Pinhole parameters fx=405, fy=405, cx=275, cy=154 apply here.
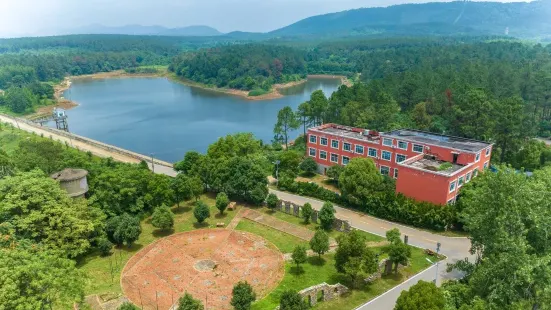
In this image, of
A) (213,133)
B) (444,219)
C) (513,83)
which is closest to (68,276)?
(444,219)

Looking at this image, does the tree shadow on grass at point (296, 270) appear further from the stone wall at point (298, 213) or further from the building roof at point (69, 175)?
the building roof at point (69, 175)

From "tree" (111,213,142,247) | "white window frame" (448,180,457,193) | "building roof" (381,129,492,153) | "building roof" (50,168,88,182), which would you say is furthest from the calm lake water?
"white window frame" (448,180,457,193)

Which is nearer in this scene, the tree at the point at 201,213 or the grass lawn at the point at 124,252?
the grass lawn at the point at 124,252

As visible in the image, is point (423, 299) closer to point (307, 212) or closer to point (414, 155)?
point (307, 212)

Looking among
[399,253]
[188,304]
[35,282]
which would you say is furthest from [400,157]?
[35,282]

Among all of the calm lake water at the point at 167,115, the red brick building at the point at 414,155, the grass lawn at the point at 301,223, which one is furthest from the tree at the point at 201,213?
the calm lake water at the point at 167,115

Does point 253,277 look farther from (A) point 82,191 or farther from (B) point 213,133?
(B) point 213,133
